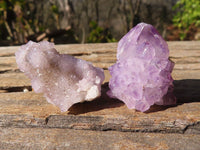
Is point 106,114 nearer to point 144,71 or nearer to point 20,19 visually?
point 144,71

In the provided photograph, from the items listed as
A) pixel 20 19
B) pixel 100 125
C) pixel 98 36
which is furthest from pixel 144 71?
pixel 20 19

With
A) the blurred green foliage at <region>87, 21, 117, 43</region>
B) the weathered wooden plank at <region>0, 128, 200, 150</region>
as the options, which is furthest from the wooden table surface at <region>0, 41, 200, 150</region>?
the blurred green foliage at <region>87, 21, 117, 43</region>

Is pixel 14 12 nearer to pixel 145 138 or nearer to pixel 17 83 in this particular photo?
pixel 17 83

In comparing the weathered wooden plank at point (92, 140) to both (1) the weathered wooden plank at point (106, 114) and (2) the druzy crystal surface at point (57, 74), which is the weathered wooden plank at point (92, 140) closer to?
(1) the weathered wooden plank at point (106, 114)

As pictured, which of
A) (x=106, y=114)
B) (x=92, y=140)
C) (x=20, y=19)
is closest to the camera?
(x=92, y=140)

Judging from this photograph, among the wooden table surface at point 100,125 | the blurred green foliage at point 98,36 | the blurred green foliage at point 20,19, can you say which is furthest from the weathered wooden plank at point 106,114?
the blurred green foliage at point 98,36

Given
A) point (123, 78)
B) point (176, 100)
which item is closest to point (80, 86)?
point (123, 78)
